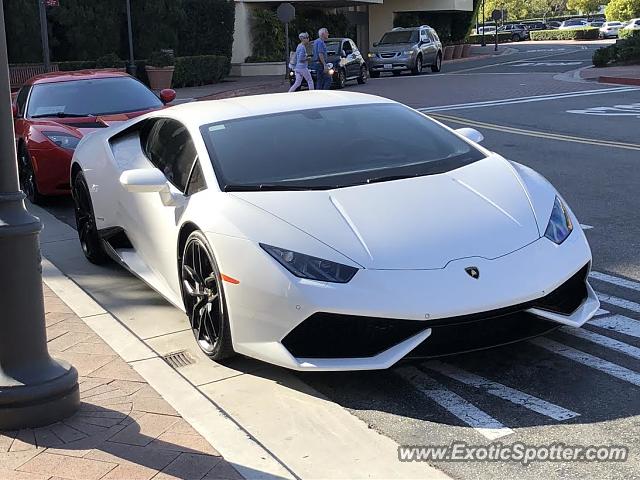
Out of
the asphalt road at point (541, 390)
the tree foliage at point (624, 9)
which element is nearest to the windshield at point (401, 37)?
the asphalt road at point (541, 390)

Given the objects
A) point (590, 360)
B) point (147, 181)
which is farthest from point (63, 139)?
point (590, 360)

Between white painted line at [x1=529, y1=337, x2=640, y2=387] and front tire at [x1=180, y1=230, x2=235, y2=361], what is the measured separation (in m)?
1.66

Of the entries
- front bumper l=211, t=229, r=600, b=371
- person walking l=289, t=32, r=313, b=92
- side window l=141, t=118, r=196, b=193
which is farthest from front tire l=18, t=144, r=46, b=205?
person walking l=289, t=32, r=313, b=92

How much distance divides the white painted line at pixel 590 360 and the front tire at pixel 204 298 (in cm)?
166

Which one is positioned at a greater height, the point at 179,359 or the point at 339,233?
the point at 339,233

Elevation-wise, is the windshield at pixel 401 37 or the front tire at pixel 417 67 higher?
the windshield at pixel 401 37

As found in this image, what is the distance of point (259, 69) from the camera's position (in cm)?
3219

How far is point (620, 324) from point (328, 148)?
6.40 feet

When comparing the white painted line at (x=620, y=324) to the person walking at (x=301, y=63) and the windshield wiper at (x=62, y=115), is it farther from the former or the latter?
the person walking at (x=301, y=63)

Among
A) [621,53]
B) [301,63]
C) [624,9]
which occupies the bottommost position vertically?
[621,53]

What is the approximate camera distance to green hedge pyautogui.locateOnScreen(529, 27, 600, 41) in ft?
216

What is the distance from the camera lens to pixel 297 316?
3873 millimetres

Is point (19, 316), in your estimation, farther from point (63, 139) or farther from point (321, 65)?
point (321, 65)

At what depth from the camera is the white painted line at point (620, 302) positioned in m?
5.00
